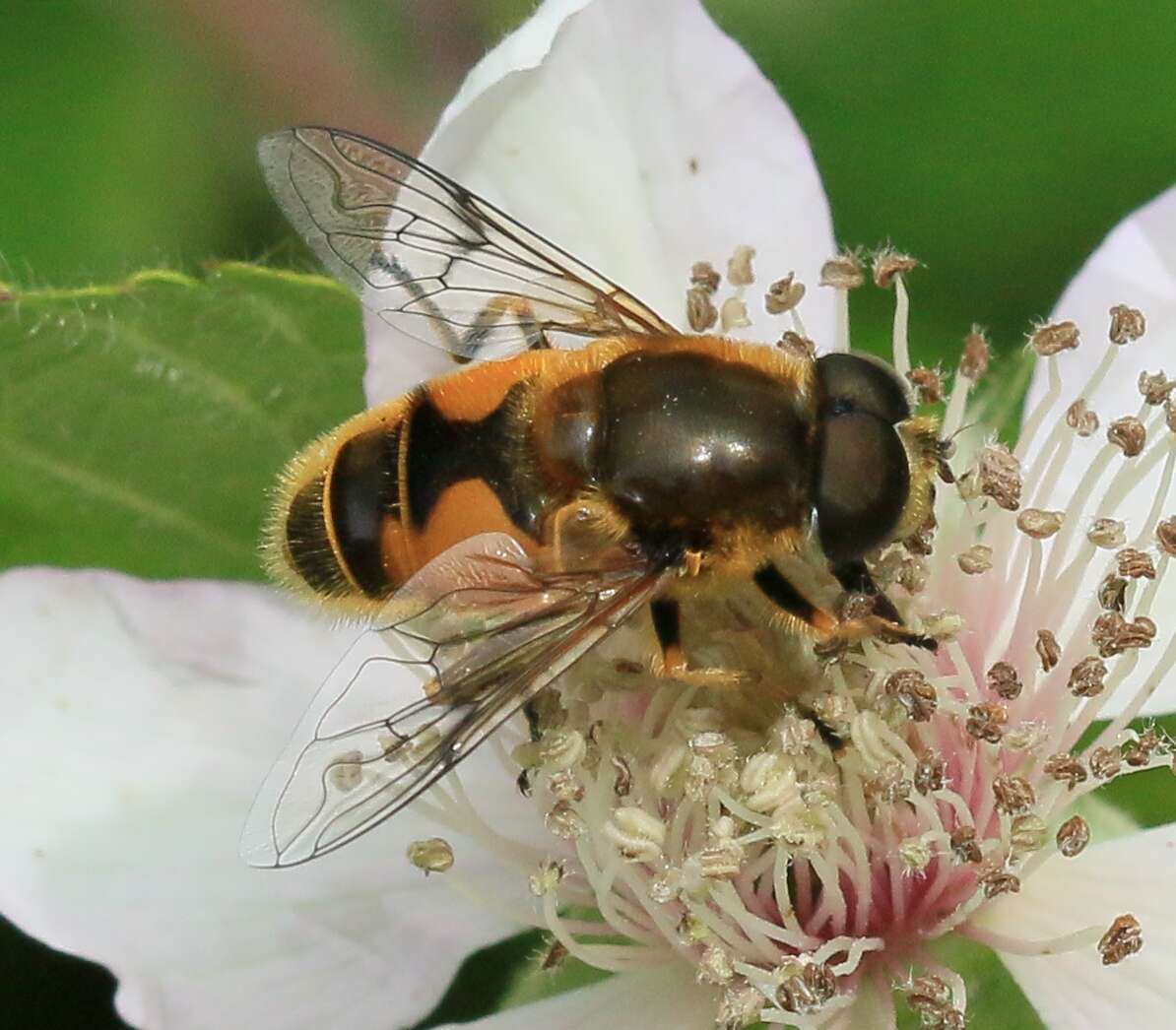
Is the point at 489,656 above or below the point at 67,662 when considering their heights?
above

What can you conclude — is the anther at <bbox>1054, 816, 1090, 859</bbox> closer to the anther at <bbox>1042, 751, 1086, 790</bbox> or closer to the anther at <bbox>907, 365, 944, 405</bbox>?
the anther at <bbox>1042, 751, 1086, 790</bbox>

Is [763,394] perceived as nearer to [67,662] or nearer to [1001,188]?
[67,662]

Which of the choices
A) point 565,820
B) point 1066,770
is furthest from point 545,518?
point 1066,770

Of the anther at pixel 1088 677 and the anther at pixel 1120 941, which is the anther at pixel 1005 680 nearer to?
the anther at pixel 1088 677

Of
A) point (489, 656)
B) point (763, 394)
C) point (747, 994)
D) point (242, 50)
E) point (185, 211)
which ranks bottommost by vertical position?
point (185, 211)

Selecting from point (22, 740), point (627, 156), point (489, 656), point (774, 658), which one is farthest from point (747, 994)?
point (627, 156)

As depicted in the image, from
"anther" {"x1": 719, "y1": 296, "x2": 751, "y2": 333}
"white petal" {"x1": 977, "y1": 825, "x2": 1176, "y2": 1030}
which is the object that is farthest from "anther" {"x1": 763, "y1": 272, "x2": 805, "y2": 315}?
"white petal" {"x1": 977, "y1": 825, "x2": 1176, "y2": 1030}

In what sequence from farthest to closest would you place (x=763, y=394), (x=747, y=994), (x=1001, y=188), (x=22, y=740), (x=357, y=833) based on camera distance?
1. (x=1001, y=188)
2. (x=22, y=740)
3. (x=747, y=994)
4. (x=763, y=394)
5. (x=357, y=833)
